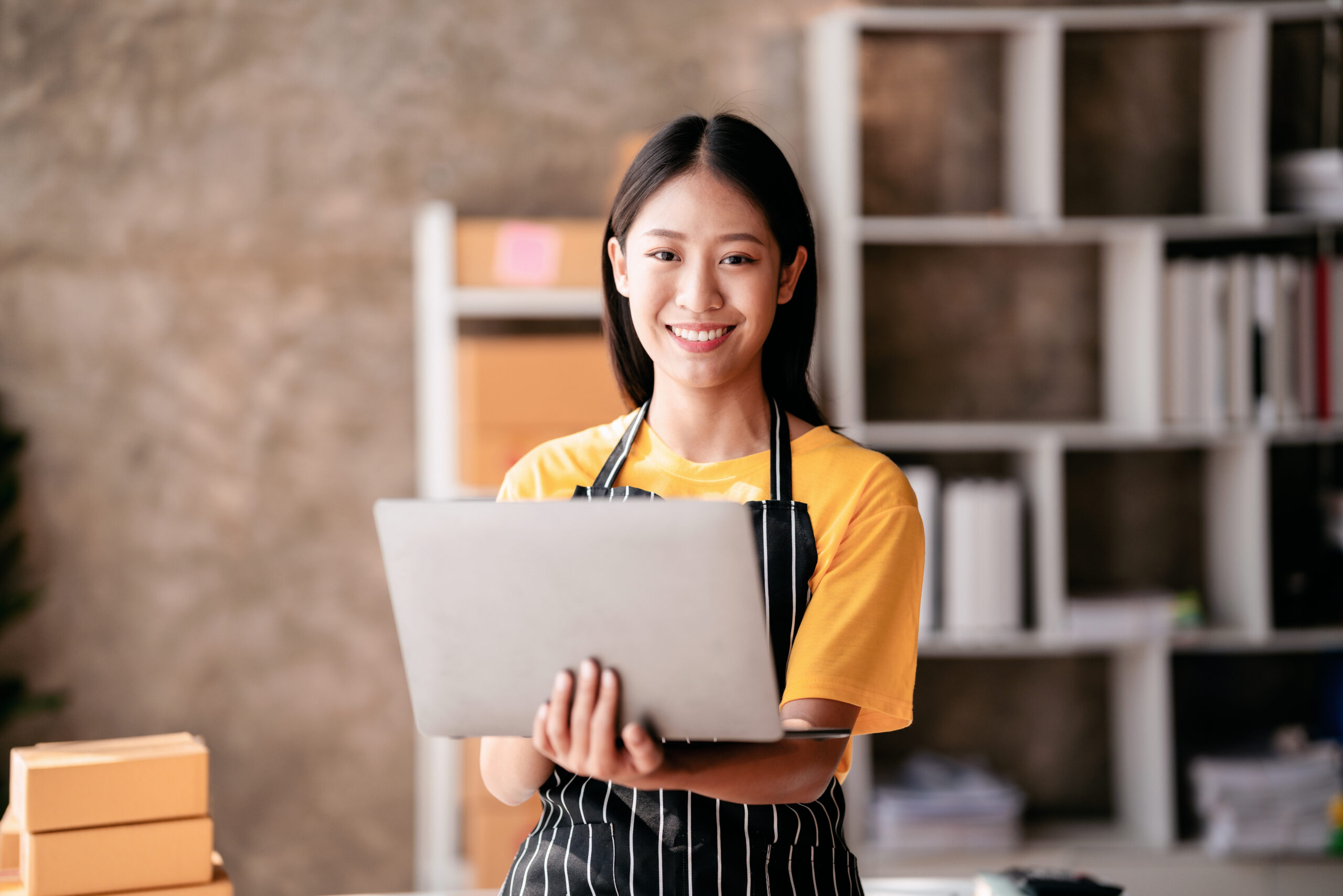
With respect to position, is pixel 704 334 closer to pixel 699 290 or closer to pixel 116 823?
pixel 699 290

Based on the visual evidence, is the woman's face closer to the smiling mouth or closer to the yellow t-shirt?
the smiling mouth

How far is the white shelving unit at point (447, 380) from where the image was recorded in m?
2.71

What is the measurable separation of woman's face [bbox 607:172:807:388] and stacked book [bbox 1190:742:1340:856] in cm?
216

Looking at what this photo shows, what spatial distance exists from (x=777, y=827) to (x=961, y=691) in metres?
2.09

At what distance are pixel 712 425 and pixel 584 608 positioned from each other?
40cm

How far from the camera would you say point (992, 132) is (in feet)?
10.3

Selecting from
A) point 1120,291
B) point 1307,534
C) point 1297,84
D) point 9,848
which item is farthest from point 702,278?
point 1297,84

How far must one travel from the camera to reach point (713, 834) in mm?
Result: 1157

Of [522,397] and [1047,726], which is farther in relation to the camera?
[1047,726]

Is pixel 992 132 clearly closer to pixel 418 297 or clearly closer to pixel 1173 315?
pixel 1173 315

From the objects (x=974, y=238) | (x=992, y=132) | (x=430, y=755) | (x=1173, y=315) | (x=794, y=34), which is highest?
(x=794, y=34)

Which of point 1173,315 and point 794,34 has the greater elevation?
point 794,34

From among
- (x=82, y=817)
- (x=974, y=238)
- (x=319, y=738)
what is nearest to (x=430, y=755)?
(x=319, y=738)

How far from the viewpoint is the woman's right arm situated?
3.90 feet
